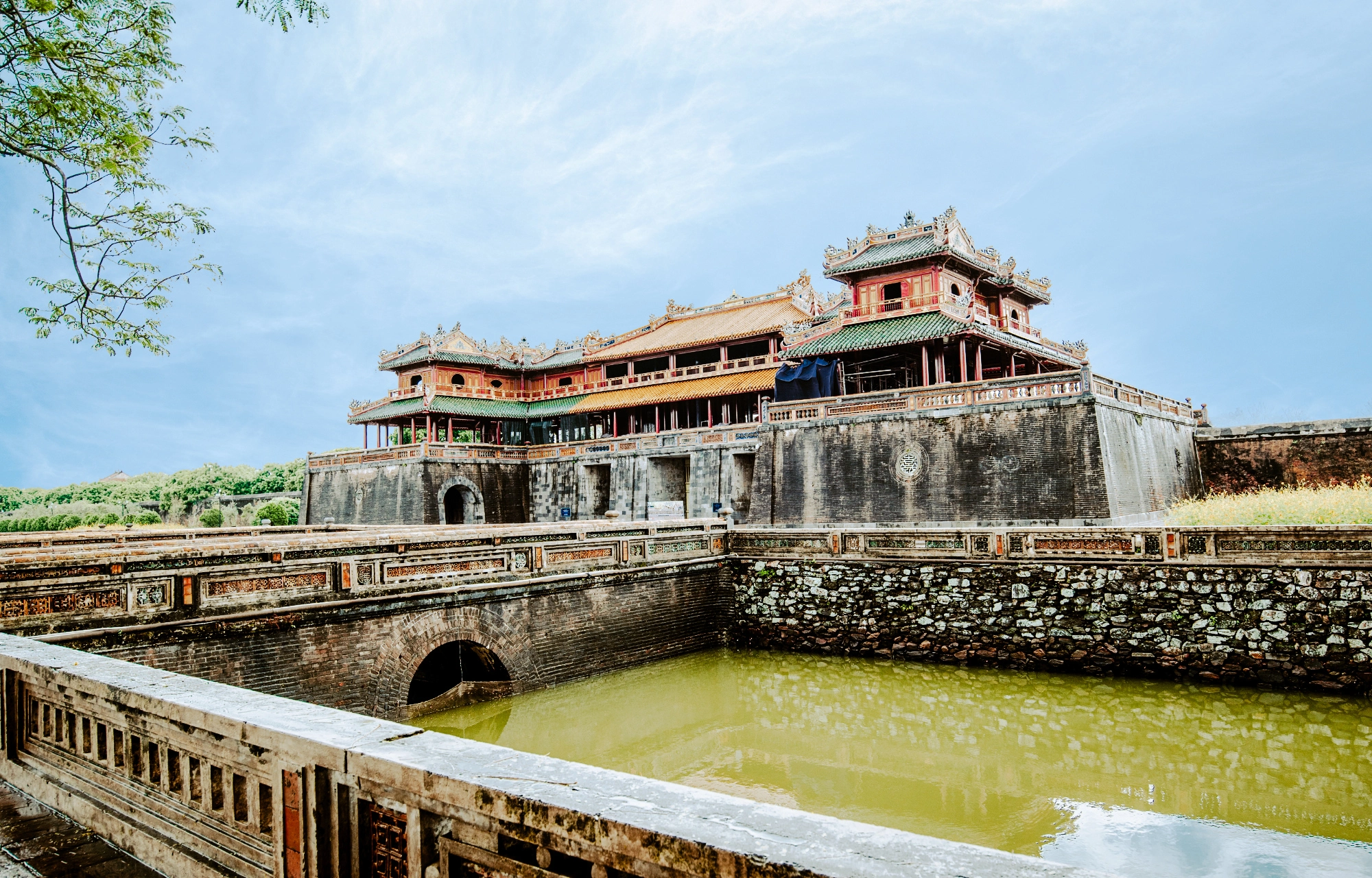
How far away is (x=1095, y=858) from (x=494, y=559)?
24.8ft

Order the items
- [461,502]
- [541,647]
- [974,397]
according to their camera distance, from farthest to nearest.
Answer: [461,502] → [974,397] → [541,647]

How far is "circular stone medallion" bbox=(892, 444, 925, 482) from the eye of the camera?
19.0 metres

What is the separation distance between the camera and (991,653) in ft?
41.0

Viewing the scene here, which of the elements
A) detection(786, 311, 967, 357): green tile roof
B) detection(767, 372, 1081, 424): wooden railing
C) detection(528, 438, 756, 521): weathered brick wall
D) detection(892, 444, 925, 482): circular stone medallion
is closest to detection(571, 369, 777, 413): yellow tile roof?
detection(528, 438, 756, 521): weathered brick wall

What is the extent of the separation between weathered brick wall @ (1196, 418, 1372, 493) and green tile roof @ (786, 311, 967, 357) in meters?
7.63

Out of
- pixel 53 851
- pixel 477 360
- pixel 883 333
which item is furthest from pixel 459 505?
pixel 53 851

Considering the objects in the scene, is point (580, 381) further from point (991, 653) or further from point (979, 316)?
point (991, 653)

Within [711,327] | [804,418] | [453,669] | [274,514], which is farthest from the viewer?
[274,514]

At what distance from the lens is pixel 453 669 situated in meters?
12.0

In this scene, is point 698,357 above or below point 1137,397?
above

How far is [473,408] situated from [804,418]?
1604cm

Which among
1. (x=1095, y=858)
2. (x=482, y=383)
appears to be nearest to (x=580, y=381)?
(x=482, y=383)

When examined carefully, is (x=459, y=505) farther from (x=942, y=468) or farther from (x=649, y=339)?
(x=942, y=468)

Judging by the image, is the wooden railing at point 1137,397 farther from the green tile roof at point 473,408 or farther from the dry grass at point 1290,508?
the green tile roof at point 473,408
